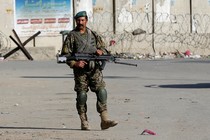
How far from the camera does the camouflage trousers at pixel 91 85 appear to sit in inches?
452

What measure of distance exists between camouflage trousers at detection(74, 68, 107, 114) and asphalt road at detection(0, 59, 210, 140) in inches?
15.2

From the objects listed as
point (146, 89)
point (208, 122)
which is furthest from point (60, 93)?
point (208, 122)

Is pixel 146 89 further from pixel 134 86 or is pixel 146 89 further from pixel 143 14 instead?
pixel 143 14

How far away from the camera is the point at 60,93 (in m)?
18.5

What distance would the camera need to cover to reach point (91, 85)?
455 inches

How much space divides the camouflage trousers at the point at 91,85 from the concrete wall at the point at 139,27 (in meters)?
31.4

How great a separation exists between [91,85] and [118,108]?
3259mm

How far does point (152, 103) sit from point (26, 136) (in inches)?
200

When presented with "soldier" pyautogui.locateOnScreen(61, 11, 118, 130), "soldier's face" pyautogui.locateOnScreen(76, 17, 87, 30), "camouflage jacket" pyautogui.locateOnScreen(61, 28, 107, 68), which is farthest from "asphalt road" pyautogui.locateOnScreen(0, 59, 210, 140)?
"soldier's face" pyautogui.locateOnScreen(76, 17, 87, 30)

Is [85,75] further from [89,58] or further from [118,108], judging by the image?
[118,108]

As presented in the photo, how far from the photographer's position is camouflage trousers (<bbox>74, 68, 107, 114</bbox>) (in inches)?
452

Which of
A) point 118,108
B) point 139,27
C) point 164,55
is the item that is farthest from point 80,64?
point 139,27

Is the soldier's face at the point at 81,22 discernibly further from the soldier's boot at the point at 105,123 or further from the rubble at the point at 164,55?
the rubble at the point at 164,55

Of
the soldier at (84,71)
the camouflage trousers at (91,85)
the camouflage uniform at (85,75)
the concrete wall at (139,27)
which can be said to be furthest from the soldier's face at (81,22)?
the concrete wall at (139,27)
